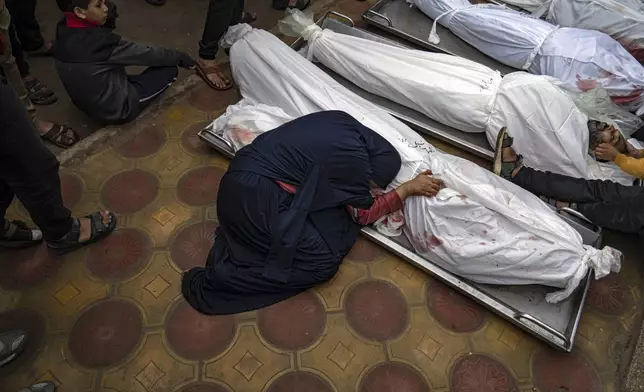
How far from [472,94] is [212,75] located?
1.39 meters

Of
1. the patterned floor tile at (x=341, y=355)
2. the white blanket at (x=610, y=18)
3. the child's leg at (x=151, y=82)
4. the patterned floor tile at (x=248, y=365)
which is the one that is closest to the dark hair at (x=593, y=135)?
the white blanket at (x=610, y=18)

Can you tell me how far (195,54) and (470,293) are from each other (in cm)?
210

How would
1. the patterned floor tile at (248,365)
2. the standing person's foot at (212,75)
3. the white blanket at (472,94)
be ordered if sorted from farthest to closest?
the standing person's foot at (212,75), the white blanket at (472,94), the patterned floor tile at (248,365)

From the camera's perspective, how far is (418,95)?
8.02 ft

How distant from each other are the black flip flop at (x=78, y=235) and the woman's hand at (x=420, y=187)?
4.06 ft

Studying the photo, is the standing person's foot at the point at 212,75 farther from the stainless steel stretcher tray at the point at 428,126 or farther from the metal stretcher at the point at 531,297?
the metal stretcher at the point at 531,297

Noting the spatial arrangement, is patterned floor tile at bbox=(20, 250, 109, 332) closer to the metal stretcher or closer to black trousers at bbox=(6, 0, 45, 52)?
the metal stretcher

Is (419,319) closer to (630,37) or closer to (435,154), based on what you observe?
(435,154)

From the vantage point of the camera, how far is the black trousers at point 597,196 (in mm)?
2080

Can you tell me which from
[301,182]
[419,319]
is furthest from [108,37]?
[419,319]

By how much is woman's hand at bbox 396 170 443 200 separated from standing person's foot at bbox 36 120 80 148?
1.60 meters

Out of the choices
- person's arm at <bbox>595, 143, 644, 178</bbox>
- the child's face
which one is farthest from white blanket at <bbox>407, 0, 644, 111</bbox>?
the child's face

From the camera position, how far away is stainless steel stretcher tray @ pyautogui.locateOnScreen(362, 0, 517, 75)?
286cm

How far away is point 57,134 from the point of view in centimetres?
235
